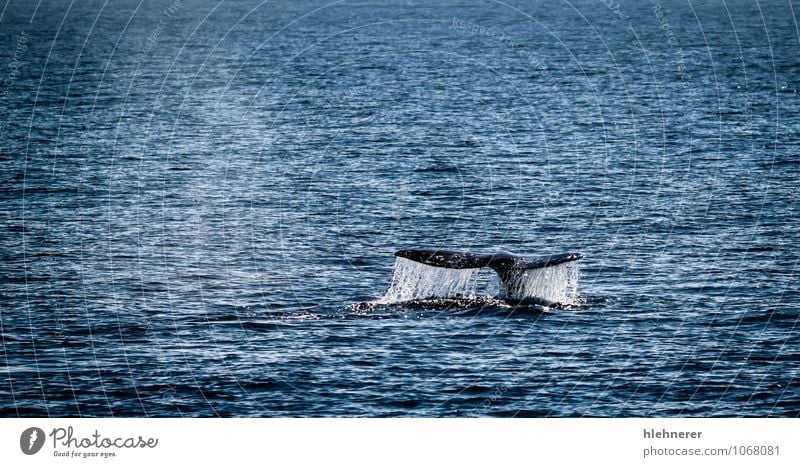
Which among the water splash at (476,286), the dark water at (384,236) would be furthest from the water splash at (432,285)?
the dark water at (384,236)

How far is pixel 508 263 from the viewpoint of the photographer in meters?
62.2

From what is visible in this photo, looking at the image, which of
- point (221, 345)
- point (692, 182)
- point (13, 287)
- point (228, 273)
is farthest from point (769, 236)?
point (13, 287)

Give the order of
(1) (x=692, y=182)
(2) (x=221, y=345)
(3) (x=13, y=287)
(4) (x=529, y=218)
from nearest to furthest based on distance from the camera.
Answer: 1. (2) (x=221, y=345)
2. (3) (x=13, y=287)
3. (4) (x=529, y=218)
4. (1) (x=692, y=182)

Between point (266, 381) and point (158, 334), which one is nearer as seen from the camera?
point (266, 381)

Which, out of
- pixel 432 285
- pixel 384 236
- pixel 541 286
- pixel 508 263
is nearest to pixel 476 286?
pixel 432 285

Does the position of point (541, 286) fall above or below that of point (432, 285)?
above

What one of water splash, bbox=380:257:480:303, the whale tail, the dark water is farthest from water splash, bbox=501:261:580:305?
water splash, bbox=380:257:480:303

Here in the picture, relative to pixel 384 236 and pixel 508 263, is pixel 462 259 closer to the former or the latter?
pixel 508 263

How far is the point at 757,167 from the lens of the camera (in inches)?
4186

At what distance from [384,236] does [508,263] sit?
23730 millimetres

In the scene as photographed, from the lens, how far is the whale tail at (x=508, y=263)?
2335 inches

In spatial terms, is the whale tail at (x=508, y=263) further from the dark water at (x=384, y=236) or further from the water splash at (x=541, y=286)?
the dark water at (x=384, y=236)
